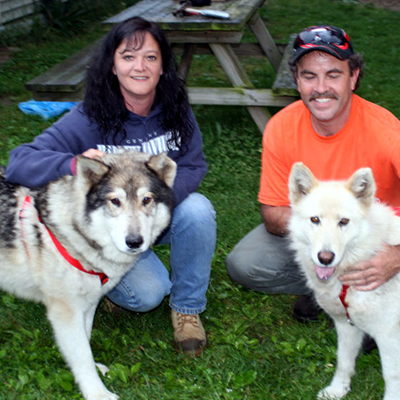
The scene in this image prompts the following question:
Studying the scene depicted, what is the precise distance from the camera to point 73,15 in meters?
9.34

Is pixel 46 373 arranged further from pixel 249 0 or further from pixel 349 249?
pixel 249 0

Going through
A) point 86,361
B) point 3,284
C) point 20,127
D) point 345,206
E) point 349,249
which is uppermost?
point 345,206

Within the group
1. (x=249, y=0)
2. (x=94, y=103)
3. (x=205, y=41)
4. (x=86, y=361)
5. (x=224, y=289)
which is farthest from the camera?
(x=249, y=0)

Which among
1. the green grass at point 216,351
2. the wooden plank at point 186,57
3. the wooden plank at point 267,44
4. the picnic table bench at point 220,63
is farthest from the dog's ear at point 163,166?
the wooden plank at point 267,44

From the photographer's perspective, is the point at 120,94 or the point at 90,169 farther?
the point at 120,94

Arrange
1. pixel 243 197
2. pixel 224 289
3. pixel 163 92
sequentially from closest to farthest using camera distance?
pixel 163 92
pixel 224 289
pixel 243 197

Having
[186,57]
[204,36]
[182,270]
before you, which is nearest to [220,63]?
[204,36]

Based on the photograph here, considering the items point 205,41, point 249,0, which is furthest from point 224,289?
point 249,0

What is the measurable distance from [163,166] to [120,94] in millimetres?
713

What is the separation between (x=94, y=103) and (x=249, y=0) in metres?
4.01

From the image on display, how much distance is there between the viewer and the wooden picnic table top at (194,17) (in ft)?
15.9

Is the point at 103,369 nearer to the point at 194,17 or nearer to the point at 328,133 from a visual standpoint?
the point at 328,133

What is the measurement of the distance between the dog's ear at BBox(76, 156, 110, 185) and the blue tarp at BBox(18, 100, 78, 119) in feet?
11.9

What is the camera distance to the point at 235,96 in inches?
207
